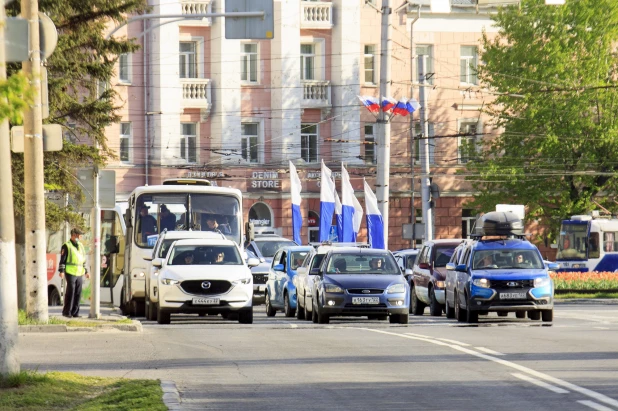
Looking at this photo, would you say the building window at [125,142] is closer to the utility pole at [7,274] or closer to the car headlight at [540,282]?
the car headlight at [540,282]

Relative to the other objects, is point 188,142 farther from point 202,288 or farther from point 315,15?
point 202,288

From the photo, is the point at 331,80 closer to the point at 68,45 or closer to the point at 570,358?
the point at 68,45

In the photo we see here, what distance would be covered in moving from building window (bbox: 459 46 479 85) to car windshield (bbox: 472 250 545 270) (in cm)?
4029

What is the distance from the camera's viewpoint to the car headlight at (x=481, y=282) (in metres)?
29.0

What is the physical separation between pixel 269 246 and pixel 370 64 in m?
23.8

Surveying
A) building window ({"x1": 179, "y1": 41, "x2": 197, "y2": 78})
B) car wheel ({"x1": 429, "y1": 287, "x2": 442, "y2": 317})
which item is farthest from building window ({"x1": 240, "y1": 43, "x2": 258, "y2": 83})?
car wheel ({"x1": 429, "y1": 287, "x2": 442, "y2": 317})

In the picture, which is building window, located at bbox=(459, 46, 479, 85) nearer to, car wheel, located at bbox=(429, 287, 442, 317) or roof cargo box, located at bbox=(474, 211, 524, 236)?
car wheel, located at bbox=(429, 287, 442, 317)

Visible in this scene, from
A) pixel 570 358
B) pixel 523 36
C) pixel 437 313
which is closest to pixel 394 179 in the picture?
pixel 523 36

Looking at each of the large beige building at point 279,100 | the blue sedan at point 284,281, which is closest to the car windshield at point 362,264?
the blue sedan at point 284,281

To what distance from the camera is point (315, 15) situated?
217ft

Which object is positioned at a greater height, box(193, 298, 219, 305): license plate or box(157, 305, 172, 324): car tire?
box(193, 298, 219, 305): license plate

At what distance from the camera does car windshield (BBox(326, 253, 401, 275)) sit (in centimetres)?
2972

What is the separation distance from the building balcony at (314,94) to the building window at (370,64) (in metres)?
2.32

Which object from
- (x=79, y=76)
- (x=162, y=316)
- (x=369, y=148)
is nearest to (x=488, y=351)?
(x=162, y=316)
